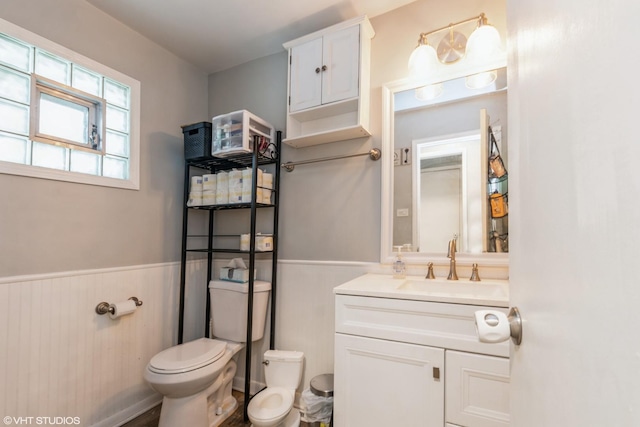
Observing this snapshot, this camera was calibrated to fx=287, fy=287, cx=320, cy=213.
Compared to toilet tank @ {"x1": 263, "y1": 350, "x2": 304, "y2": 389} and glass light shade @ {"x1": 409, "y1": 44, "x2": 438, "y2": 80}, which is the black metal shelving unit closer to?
toilet tank @ {"x1": 263, "y1": 350, "x2": 304, "y2": 389}

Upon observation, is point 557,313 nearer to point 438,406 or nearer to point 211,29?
point 438,406

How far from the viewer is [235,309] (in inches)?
76.0

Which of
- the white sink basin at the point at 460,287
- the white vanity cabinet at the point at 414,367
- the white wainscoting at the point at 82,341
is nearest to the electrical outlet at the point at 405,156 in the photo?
the white sink basin at the point at 460,287

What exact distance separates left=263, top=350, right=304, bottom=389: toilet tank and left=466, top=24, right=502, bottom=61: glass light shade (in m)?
2.01

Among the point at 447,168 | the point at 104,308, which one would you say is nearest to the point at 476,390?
the point at 447,168

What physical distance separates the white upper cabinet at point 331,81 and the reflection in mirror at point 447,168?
10.3 inches

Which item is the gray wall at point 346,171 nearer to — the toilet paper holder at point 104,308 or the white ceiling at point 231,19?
the white ceiling at point 231,19

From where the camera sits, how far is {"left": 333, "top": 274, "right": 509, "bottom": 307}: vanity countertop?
43.5 inches

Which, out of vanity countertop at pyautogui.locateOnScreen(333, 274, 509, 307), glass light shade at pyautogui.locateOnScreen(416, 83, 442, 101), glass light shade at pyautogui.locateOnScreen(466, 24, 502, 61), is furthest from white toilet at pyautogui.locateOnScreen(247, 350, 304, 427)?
glass light shade at pyautogui.locateOnScreen(466, 24, 502, 61)

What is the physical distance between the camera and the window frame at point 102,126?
4.59 ft

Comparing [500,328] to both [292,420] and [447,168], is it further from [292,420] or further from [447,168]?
[292,420]

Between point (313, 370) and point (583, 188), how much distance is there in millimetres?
1890

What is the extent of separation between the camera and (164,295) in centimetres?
204

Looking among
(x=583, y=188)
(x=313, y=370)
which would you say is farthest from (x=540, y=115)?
(x=313, y=370)
